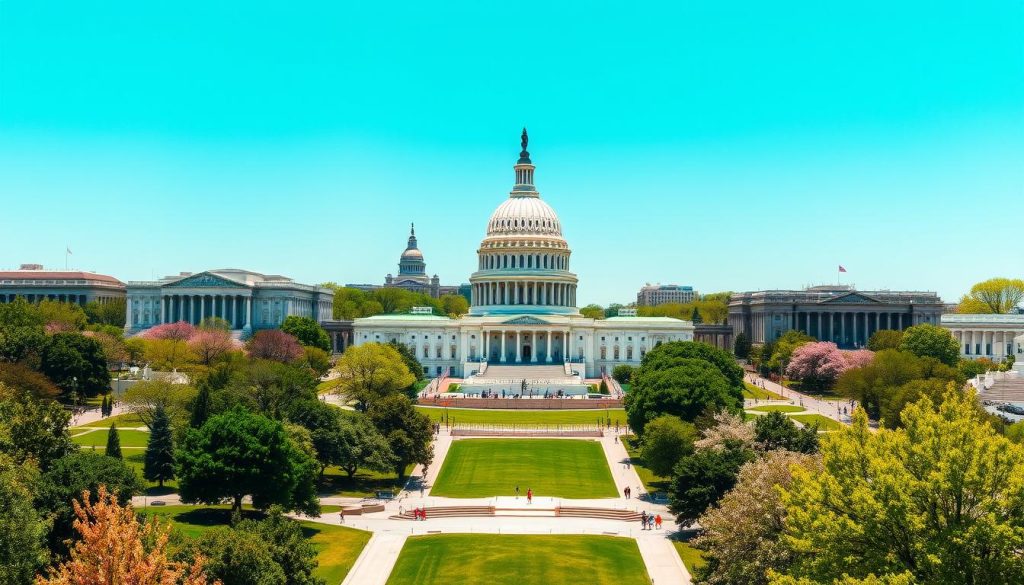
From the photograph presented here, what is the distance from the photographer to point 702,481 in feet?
191

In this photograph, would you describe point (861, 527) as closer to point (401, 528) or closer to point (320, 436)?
point (401, 528)

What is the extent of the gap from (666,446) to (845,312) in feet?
404

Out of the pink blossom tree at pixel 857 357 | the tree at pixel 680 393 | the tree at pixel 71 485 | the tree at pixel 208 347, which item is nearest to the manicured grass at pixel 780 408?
the tree at pixel 680 393

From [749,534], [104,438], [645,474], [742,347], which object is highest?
[742,347]

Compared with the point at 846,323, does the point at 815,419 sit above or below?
below

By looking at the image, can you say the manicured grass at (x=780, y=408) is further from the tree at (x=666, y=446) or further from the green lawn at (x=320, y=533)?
the green lawn at (x=320, y=533)

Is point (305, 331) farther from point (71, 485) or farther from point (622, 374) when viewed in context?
point (71, 485)

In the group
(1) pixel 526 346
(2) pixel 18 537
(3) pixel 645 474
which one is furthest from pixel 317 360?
(2) pixel 18 537

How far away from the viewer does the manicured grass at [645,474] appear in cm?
7275

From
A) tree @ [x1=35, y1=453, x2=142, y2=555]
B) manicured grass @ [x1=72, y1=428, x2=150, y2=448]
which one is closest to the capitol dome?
manicured grass @ [x1=72, y1=428, x2=150, y2=448]

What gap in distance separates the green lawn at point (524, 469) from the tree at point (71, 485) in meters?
22.9

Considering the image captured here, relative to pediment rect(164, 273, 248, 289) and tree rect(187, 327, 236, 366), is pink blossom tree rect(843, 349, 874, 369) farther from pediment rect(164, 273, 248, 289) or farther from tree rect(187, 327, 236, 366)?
pediment rect(164, 273, 248, 289)

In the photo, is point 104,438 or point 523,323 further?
point 523,323

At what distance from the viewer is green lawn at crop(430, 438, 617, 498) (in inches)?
2800
